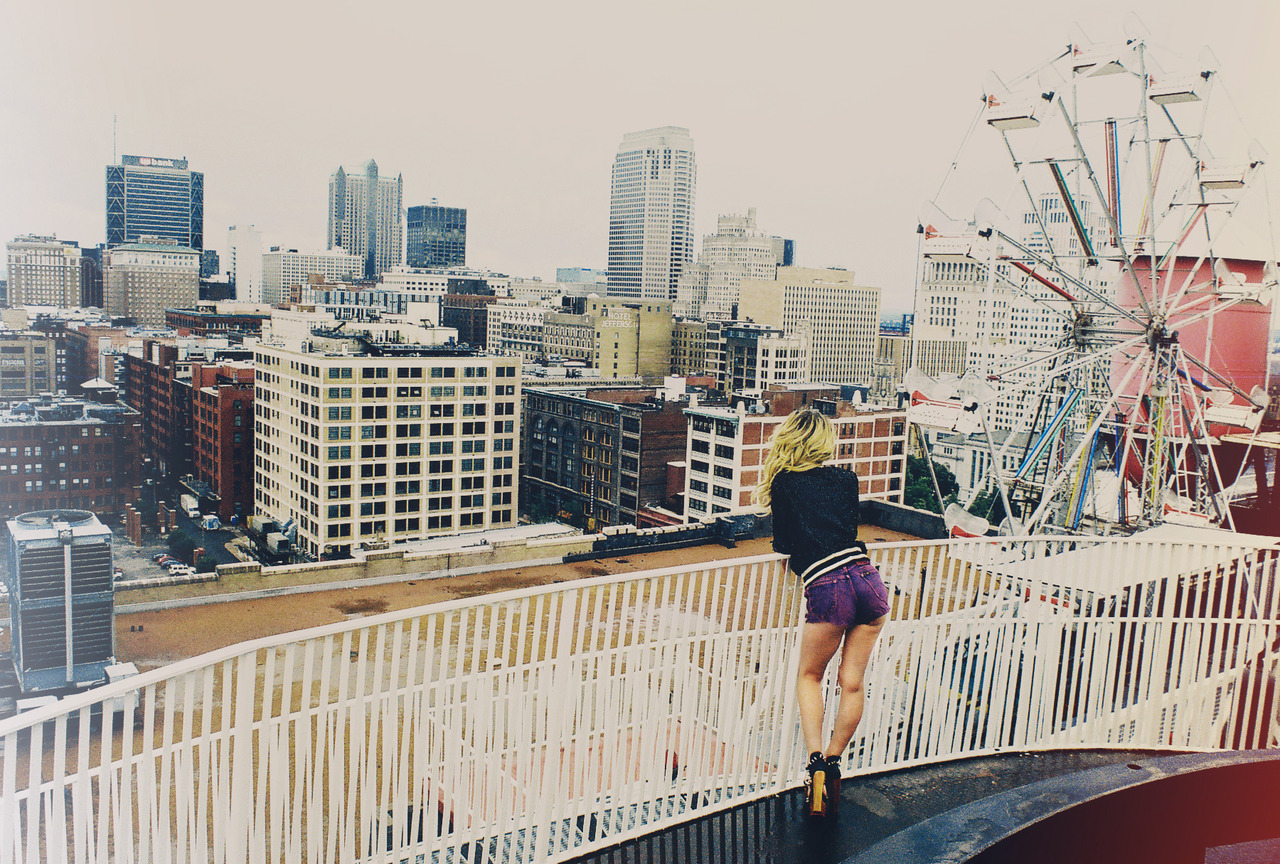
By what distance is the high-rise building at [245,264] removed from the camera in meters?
41.0

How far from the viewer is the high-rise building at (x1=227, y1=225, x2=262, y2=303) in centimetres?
4100

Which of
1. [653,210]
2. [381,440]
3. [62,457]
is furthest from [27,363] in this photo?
[653,210]

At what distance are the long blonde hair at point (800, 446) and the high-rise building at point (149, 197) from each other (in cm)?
1965

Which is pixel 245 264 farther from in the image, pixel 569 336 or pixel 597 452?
pixel 597 452

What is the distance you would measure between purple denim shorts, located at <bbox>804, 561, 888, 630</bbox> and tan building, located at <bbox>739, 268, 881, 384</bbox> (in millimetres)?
37421

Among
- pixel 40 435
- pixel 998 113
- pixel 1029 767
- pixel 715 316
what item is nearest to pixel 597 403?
pixel 40 435

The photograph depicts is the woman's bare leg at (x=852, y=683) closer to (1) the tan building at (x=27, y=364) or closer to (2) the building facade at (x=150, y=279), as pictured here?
(1) the tan building at (x=27, y=364)

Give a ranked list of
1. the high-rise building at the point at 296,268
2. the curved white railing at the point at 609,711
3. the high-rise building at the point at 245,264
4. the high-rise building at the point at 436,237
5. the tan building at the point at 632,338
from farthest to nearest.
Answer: the high-rise building at the point at 436,237 < the high-rise building at the point at 296,268 < the high-rise building at the point at 245,264 < the tan building at the point at 632,338 < the curved white railing at the point at 609,711

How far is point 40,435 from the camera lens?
15.1m

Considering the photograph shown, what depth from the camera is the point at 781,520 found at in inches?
63.1

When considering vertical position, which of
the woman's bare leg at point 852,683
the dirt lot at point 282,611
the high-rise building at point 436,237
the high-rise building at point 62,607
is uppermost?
the high-rise building at point 436,237

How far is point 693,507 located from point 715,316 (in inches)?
1185

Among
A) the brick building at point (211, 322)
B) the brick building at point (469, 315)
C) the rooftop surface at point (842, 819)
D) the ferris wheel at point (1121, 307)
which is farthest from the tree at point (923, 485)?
the brick building at point (469, 315)

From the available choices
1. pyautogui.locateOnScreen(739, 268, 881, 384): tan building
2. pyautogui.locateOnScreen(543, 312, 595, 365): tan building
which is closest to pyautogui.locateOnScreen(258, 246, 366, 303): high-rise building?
pyautogui.locateOnScreen(543, 312, 595, 365): tan building
